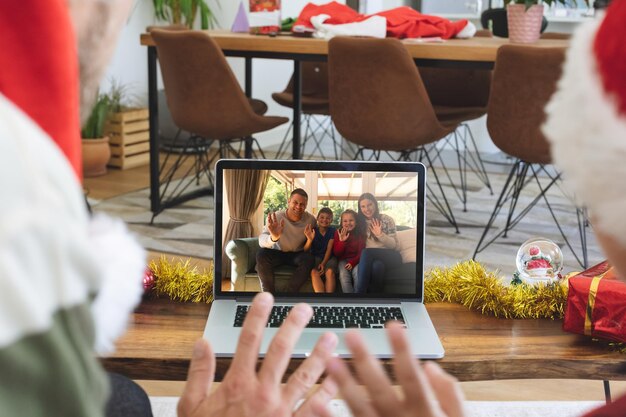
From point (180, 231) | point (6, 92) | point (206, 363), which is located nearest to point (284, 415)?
point (206, 363)

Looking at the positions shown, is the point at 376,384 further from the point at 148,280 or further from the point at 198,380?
the point at 148,280

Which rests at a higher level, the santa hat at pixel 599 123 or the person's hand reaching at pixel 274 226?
the santa hat at pixel 599 123

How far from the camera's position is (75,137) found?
0.50 m

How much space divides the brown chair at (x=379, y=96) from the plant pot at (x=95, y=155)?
1.89 metres

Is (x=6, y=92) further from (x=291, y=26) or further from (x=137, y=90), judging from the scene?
(x=137, y=90)

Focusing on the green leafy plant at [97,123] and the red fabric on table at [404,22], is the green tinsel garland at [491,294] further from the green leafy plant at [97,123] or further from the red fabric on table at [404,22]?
the green leafy plant at [97,123]

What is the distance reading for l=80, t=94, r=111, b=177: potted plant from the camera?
16.0 ft

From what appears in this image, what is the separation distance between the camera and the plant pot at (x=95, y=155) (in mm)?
4863

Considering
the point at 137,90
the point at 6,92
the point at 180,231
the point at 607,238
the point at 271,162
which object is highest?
the point at 6,92

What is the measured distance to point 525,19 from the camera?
3.51 metres

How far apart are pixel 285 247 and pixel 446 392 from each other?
0.86 meters

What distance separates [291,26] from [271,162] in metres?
2.66

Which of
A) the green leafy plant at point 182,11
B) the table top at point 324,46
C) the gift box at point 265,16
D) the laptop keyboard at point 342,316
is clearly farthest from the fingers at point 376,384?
the green leafy plant at point 182,11

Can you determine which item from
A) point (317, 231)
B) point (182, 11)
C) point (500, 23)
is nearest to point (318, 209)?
point (317, 231)
